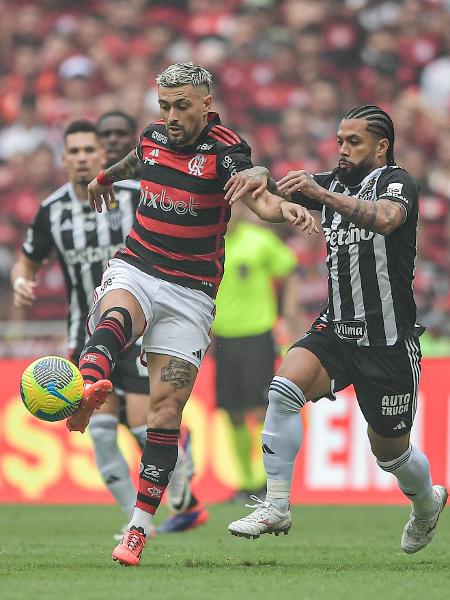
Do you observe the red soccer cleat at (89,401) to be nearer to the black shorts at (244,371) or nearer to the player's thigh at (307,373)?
the player's thigh at (307,373)

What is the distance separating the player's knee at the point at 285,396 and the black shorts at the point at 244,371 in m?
5.25

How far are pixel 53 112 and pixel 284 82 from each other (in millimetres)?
3199

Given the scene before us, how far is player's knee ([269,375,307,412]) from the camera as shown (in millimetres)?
6012

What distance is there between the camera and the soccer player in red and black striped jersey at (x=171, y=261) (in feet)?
19.4

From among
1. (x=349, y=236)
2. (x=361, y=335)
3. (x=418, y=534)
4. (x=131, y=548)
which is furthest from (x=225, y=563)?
(x=349, y=236)

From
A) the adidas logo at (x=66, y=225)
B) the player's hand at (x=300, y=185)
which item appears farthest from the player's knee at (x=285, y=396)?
the adidas logo at (x=66, y=225)

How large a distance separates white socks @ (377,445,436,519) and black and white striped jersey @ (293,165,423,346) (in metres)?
0.64

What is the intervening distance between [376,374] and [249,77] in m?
11.0

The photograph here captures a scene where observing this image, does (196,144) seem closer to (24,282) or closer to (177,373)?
(177,373)

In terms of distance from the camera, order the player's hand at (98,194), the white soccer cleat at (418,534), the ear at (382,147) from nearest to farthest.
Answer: the ear at (382,147)
the white soccer cleat at (418,534)
the player's hand at (98,194)

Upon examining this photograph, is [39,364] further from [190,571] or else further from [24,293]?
[24,293]

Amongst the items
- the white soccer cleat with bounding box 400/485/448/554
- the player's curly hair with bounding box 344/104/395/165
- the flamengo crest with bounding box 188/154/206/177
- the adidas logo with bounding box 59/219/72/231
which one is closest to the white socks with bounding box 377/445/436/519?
the white soccer cleat with bounding box 400/485/448/554

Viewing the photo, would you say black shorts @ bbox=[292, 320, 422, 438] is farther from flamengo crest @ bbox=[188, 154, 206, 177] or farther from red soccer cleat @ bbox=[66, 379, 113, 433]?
red soccer cleat @ bbox=[66, 379, 113, 433]

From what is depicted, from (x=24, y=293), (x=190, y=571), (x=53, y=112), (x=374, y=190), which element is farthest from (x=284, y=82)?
(x=190, y=571)
